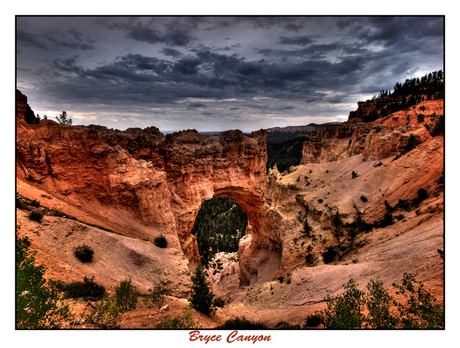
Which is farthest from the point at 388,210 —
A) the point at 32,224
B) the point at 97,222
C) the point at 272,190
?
the point at 32,224

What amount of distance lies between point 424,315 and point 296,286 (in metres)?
13.1

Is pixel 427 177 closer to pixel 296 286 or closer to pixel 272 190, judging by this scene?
pixel 296 286

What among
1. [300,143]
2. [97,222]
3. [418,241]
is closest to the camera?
[418,241]

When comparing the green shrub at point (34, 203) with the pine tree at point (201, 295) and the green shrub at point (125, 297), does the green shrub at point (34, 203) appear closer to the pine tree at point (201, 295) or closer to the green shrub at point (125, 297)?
the green shrub at point (125, 297)

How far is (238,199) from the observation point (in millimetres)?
39438

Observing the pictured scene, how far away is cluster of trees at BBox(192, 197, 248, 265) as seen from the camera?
55678 mm

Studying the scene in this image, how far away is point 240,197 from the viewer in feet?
126

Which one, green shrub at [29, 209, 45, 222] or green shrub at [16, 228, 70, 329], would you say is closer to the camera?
green shrub at [16, 228, 70, 329]

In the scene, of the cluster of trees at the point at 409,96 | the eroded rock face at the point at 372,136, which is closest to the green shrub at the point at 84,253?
the eroded rock face at the point at 372,136

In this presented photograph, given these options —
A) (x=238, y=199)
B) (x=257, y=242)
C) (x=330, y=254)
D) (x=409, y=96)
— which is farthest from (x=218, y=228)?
(x=409, y=96)

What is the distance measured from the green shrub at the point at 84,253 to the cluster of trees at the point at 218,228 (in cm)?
3530

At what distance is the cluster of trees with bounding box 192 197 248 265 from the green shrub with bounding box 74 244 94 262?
35.3 meters

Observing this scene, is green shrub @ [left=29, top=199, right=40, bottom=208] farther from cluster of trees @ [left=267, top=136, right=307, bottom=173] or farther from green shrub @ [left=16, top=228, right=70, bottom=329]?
cluster of trees @ [left=267, top=136, right=307, bottom=173]

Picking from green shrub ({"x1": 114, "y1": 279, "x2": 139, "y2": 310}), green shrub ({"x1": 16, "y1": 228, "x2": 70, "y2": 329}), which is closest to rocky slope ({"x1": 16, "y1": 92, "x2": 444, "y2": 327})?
green shrub ({"x1": 114, "y1": 279, "x2": 139, "y2": 310})
